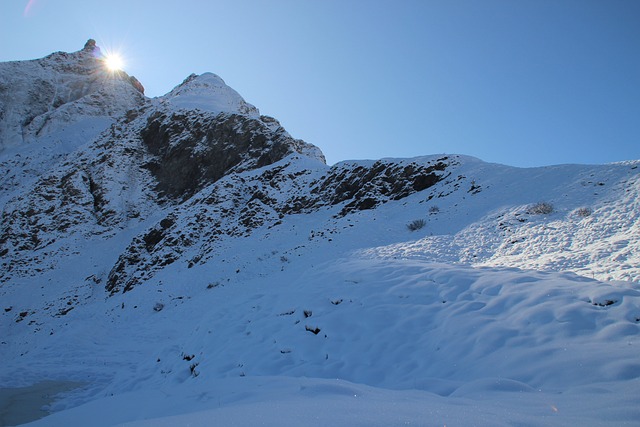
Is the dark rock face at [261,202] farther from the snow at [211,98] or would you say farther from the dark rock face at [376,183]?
the snow at [211,98]

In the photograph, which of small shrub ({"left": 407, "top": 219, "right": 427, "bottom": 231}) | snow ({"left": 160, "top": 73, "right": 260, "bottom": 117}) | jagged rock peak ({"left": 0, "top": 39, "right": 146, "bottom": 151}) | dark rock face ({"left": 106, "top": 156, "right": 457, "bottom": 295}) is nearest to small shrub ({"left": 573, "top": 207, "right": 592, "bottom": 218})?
small shrub ({"left": 407, "top": 219, "right": 427, "bottom": 231})

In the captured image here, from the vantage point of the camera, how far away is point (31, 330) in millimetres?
24094

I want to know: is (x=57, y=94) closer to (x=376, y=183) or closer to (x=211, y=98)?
(x=211, y=98)

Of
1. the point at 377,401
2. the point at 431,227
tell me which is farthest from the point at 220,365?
the point at 431,227

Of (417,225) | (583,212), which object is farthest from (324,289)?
(417,225)

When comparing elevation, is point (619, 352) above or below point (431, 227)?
below

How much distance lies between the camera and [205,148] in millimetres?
43250

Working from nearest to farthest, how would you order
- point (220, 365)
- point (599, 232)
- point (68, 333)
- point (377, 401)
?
point (377, 401)
point (220, 365)
point (599, 232)
point (68, 333)

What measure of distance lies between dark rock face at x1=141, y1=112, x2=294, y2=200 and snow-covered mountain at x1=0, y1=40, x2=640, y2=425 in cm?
31

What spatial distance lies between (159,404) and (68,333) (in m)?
14.7

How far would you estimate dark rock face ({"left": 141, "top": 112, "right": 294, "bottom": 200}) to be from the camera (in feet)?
132

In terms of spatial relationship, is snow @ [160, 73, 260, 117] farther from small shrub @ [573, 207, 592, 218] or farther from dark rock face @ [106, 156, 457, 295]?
small shrub @ [573, 207, 592, 218]

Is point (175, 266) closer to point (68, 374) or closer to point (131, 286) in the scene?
point (131, 286)

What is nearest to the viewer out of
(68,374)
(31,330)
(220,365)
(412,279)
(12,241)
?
(220,365)
